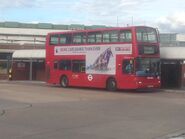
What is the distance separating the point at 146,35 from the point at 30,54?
58.3 ft

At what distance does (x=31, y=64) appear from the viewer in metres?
50.2

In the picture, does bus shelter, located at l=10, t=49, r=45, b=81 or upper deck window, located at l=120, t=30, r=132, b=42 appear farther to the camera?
bus shelter, located at l=10, t=49, r=45, b=81

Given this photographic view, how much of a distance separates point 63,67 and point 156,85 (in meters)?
8.30

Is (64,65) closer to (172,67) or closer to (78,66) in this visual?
(78,66)

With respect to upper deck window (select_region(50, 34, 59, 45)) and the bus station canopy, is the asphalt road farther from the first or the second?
the bus station canopy

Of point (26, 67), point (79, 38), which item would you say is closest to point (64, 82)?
point (79, 38)

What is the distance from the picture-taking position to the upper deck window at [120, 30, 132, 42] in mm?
33391

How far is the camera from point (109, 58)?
114 ft

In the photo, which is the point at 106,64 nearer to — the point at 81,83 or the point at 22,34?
the point at 81,83

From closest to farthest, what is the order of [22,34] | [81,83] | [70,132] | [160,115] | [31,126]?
1. [70,132]
2. [31,126]
3. [160,115]
4. [81,83]
5. [22,34]

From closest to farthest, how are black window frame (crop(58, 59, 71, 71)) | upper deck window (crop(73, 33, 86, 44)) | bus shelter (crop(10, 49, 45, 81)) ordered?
upper deck window (crop(73, 33, 86, 44)) < black window frame (crop(58, 59, 71, 71)) < bus shelter (crop(10, 49, 45, 81))

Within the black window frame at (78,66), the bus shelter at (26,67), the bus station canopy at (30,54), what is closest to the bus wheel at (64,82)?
the black window frame at (78,66)

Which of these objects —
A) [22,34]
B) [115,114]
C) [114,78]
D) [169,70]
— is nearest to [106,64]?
[114,78]

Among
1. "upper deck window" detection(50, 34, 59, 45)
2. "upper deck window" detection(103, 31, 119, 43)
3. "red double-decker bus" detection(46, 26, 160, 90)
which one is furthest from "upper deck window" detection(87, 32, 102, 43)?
"upper deck window" detection(50, 34, 59, 45)
